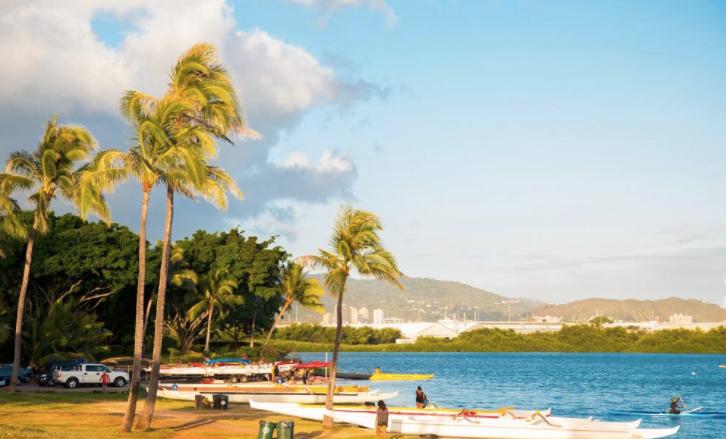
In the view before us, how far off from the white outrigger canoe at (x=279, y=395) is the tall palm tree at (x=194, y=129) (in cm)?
1918

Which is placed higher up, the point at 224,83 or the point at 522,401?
the point at 224,83

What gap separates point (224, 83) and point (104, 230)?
4658 cm

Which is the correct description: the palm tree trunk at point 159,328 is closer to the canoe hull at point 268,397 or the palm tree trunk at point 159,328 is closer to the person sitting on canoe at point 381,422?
the person sitting on canoe at point 381,422

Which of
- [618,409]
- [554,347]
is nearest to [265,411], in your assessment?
[618,409]

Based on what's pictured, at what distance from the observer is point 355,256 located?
3462 centimetres

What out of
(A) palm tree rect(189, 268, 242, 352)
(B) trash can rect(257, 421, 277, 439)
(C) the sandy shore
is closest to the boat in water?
(C) the sandy shore

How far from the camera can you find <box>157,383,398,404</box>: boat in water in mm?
49250

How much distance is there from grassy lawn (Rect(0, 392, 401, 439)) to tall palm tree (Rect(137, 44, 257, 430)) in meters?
2.03

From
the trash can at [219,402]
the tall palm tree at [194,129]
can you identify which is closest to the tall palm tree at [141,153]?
the tall palm tree at [194,129]

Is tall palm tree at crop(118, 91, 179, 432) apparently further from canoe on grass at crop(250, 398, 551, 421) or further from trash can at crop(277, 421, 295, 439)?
canoe on grass at crop(250, 398, 551, 421)

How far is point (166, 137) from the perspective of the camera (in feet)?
94.1

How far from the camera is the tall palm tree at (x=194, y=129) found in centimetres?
2917

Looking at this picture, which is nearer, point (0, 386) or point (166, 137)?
point (166, 137)

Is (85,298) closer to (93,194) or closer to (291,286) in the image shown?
(291,286)
